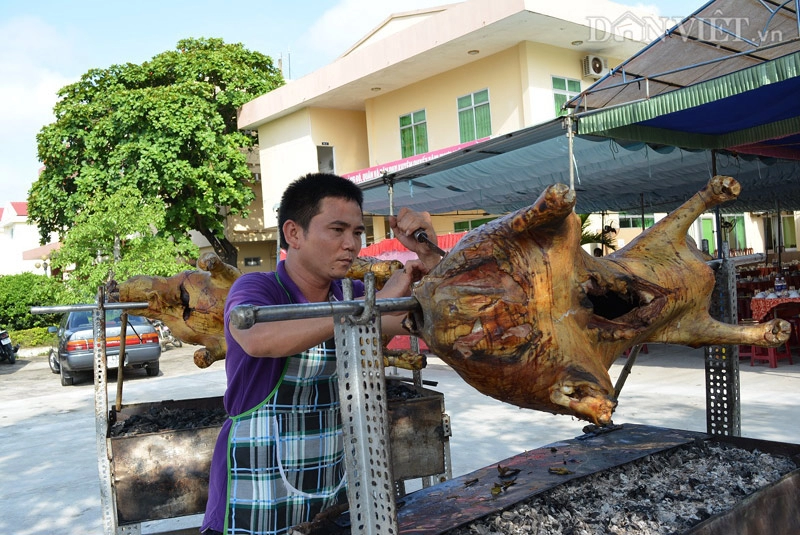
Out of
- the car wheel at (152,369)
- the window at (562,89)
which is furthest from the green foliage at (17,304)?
the window at (562,89)

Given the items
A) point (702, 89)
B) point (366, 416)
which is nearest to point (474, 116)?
point (702, 89)

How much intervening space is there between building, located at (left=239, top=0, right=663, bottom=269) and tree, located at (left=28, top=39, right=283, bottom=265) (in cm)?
177

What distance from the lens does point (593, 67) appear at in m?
15.2

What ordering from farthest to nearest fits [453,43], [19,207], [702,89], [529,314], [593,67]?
1. [19,207]
2. [593,67]
3. [453,43]
4. [702,89]
5. [529,314]

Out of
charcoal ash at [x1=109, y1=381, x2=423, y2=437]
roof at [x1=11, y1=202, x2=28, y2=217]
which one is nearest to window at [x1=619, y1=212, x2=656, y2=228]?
charcoal ash at [x1=109, y1=381, x2=423, y2=437]

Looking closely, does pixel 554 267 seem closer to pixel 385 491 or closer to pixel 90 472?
pixel 385 491

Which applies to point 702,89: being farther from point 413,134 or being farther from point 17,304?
point 17,304

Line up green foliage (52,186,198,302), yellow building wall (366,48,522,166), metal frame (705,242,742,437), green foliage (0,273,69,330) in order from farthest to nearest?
green foliage (0,273,69,330) → green foliage (52,186,198,302) → yellow building wall (366,48,522,166) → metal frame (705,242,742,437)

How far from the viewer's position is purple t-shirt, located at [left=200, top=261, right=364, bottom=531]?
177 cm

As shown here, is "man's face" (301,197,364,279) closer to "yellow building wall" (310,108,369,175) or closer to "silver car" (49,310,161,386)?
"silver car" (49,310,161,386)

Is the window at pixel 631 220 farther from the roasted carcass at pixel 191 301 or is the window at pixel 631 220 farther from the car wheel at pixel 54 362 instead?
the roasted carcass at pixel 191 301

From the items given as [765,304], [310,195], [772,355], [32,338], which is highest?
[310,195]

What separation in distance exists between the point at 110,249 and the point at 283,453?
15.0m

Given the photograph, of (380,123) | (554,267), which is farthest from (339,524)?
(380,123)
